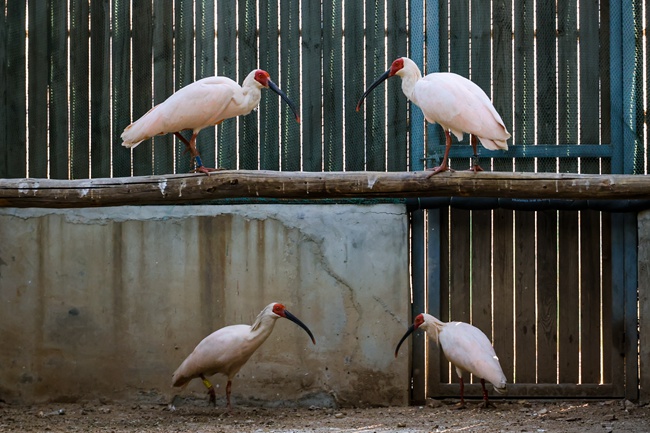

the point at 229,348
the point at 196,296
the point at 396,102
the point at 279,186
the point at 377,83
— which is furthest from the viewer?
the point at 396,102

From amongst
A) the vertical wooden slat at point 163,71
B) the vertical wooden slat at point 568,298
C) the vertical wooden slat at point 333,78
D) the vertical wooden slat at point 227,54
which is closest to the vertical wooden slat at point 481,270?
the vertical wooden slat at point 568,298

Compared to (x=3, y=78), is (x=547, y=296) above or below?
below

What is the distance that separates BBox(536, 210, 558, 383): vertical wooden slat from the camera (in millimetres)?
7113

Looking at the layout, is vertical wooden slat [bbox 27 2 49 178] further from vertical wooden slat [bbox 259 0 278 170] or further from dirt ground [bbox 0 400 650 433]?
dirt ground [bbox 0 400 650 433]

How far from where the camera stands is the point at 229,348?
6.44 m

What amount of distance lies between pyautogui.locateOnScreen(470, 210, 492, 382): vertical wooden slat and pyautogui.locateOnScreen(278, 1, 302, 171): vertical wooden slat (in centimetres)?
136

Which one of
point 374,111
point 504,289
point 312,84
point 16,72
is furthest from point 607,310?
point 16,72

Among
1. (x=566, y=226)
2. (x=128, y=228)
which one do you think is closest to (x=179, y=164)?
(x=128, y=228)

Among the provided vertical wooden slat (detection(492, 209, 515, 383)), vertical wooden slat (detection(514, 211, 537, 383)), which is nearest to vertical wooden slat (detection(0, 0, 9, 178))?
vertical wooden slat (detection(492, 209, 515, 383))

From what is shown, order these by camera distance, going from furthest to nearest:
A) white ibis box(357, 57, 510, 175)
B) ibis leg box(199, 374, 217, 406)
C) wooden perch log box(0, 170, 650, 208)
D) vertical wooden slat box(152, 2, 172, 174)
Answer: vertical wooden slat box(152, 2, 172, 174) → ibis leg box(199, 374, 217, 406) → white ibis box(357, 57, 510, 175) → wooden perch log box(0, 170, 650, 208)

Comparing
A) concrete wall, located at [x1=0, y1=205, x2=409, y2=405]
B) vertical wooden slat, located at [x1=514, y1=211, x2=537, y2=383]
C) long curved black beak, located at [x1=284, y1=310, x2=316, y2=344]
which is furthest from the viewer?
vertical wooden slat, located at [x1=514, y1=211, x2=537, y2=383]

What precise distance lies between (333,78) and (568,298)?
2.29m

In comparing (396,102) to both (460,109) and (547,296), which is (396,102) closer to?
(460,109)

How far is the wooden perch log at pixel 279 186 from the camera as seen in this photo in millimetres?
5711
